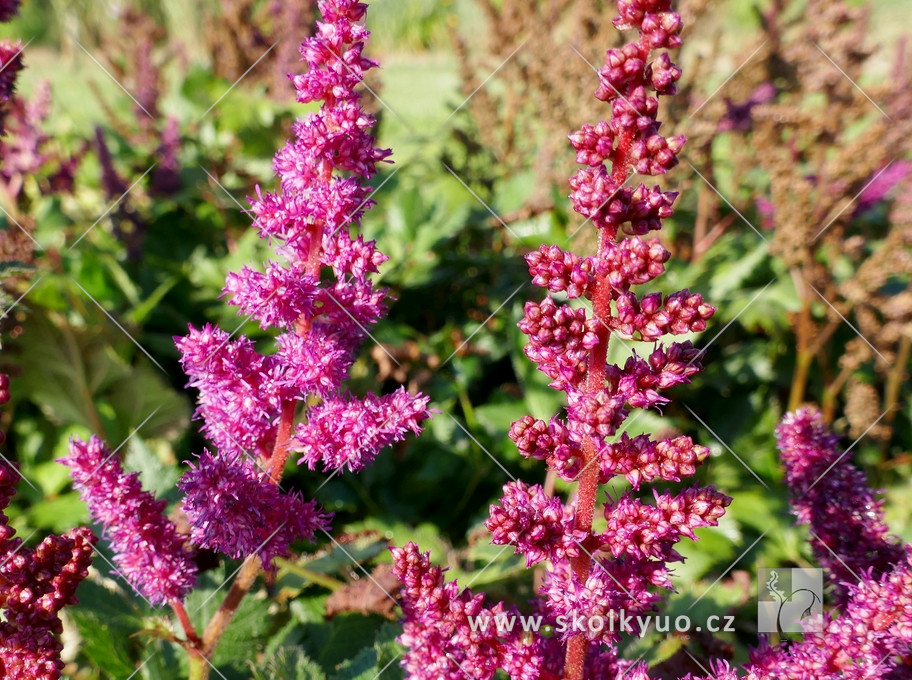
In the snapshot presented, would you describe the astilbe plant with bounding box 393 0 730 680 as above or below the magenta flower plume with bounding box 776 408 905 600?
below

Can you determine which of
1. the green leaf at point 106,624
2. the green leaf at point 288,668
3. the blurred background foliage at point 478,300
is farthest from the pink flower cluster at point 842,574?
the green leaf at point 106,624

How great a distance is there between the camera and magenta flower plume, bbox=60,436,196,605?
1207 millimetres

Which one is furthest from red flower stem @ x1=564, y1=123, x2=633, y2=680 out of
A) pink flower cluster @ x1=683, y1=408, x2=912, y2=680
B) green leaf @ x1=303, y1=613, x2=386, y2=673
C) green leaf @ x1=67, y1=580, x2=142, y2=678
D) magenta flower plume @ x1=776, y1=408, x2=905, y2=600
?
green leaf @ x1=67, y1=580, x2=142, y2=678

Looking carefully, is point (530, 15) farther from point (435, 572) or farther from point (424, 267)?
point (435, 572)

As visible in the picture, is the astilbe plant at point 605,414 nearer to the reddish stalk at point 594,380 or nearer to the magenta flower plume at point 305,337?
the reddish stalk at point 594,380

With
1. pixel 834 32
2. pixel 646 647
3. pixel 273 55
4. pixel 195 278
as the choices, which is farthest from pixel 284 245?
pixel 273 55

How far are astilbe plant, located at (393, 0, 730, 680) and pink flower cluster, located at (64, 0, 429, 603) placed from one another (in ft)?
0.71

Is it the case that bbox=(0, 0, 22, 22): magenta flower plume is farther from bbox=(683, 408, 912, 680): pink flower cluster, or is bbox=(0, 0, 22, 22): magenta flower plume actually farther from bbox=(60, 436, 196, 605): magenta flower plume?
bbox=(683, 408, 912, 680): pink flower cluster

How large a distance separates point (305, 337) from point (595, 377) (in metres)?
0.44

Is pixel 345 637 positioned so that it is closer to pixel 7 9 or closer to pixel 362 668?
pixel 362 668

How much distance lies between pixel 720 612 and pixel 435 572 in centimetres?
111

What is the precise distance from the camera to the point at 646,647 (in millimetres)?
1621
